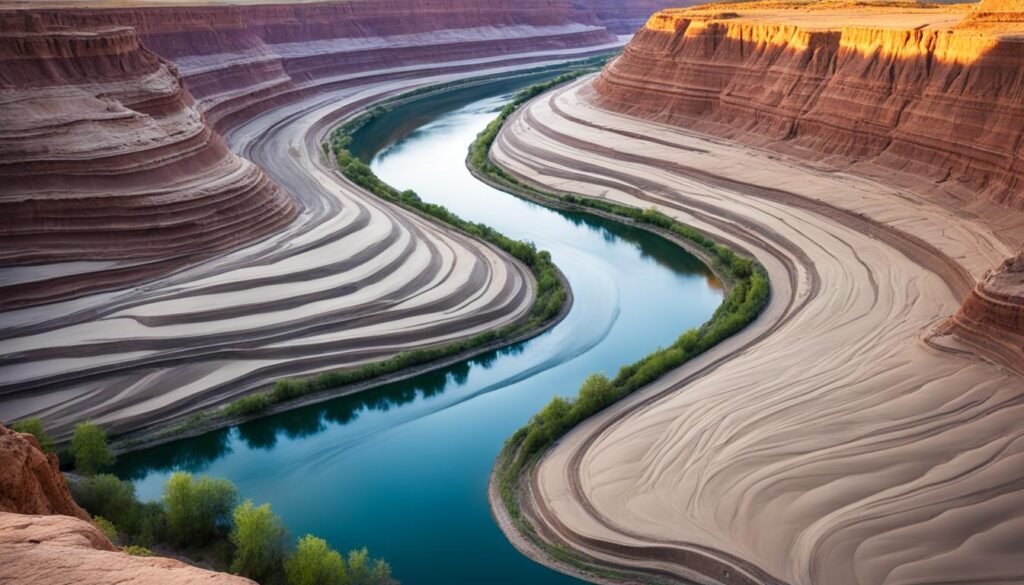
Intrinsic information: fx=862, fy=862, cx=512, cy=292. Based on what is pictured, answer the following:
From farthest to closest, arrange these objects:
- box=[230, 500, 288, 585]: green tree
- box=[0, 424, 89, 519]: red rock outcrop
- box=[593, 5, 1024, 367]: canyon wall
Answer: box=[593, 5, 1024, 367]: canyon wall → box=[230, 500, 288, 585]: green tree → box=[0, 424, 89, 519]: red rock outcrop

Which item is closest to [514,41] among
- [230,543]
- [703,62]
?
[703,62]

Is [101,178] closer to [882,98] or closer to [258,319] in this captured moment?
[258,319]

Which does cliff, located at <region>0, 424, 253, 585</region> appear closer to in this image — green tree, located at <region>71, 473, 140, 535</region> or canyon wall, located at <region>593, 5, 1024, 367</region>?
green tree, located at <region>71, 473, 140, 535</region>

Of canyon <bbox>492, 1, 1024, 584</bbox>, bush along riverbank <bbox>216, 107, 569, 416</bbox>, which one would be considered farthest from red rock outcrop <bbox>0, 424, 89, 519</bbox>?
bush along riverbank <bbox>216, 107, 569, 416</bbox>

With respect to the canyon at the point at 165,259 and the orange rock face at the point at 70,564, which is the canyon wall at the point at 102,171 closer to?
the canyon at the point at 165,259

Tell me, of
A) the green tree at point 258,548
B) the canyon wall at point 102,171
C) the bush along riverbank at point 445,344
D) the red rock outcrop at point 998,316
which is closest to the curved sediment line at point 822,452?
the red rock outcrop at point 998,316

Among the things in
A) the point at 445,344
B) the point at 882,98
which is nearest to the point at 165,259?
the point at 445,344
